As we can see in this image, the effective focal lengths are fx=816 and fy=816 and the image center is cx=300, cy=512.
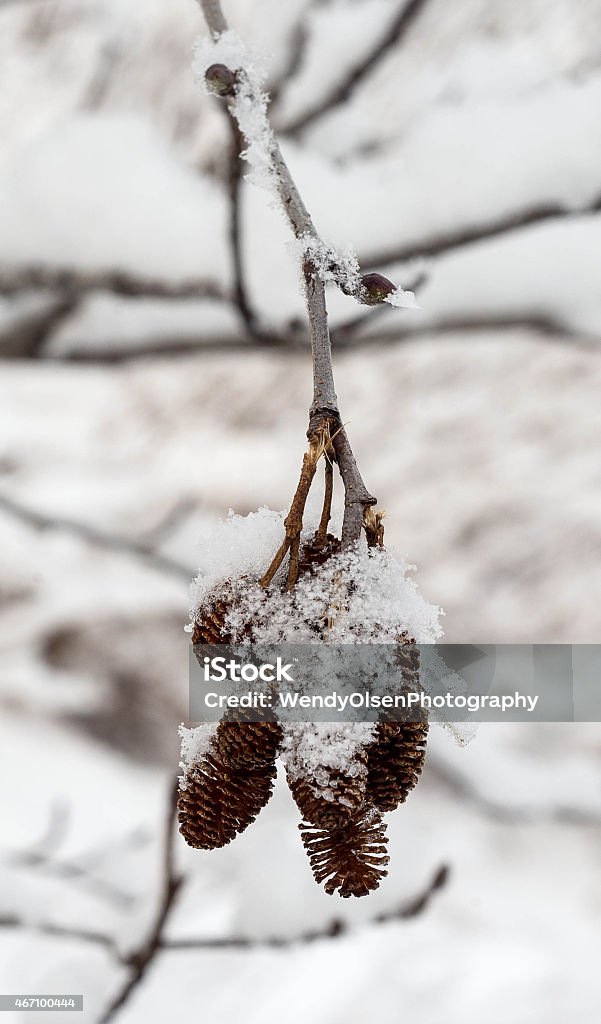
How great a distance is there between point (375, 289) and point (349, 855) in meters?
0.15

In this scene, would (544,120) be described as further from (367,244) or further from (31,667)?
(31,667)

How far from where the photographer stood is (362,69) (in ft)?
1.93

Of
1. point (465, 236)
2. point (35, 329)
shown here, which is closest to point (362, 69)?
point (465, 236)

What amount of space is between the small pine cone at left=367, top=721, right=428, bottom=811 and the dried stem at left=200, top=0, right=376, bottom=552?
48 millimetres

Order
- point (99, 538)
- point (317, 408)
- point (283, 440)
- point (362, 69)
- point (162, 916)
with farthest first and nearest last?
point (283, 440) → point (99, 538) → point (362, 69) → point (162, 916) → point (317, 408)

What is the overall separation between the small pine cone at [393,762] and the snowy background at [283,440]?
28 cm

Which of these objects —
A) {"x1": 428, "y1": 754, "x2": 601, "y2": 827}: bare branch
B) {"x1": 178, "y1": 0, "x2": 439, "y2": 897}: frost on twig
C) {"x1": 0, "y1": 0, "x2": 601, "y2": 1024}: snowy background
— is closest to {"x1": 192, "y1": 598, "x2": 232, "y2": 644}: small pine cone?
{"x1": 178, "y1": 0, "x2": 439, "y2": 897}: frost on twig

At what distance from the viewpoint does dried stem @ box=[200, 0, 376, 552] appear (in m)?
0.20

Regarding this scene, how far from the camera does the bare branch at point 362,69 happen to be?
1.92ft

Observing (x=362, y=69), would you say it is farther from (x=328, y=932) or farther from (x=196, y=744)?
(x=328, y=932)

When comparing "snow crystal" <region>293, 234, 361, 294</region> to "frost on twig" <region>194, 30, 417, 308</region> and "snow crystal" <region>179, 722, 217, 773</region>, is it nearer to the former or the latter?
"frost on twig" <region>194, 30, 417, 308</region>

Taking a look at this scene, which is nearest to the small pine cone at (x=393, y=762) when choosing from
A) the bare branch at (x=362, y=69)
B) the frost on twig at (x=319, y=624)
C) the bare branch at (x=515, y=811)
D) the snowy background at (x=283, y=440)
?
the frost on twig at (x=319, y=624)

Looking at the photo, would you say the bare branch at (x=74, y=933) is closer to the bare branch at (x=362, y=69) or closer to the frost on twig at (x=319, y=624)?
the frost on twig at (x=319, y=624)

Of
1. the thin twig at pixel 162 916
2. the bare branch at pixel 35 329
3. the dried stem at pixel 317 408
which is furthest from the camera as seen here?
the bare branch at pixel 35 329
